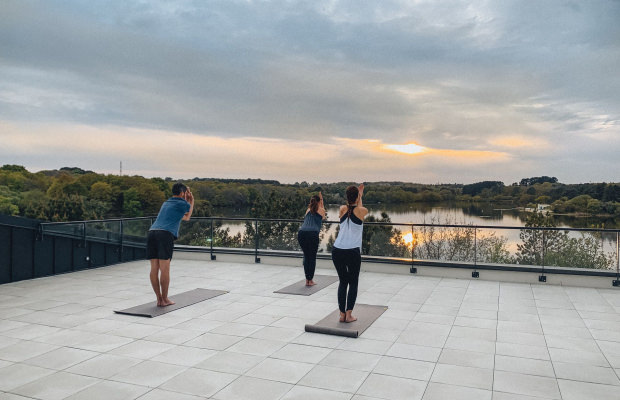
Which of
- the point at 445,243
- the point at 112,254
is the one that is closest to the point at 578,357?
the point at 445,243

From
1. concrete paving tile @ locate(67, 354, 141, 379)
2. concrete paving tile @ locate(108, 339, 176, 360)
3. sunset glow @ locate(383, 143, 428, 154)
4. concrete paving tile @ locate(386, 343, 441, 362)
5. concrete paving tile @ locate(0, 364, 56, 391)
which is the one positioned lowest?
concrete paving tile @ locate(386, 343, 441, 362)

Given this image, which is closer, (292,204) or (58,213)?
(292,204)

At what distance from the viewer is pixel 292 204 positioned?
36.2 meters

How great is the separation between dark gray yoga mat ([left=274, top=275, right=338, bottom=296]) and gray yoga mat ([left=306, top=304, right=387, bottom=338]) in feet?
3.97

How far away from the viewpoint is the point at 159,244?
5.45 metres

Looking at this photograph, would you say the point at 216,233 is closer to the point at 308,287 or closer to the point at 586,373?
the point at 308,287

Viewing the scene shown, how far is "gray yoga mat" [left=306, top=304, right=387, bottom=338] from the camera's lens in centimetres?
452

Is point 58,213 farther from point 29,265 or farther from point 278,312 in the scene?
point 278,312

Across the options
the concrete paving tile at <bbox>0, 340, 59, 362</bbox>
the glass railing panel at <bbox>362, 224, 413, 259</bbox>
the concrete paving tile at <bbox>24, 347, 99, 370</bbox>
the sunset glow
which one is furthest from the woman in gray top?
the sunset glow

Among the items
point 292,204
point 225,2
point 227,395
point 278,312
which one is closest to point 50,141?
point 292,204

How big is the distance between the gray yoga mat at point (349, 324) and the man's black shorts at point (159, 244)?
83.7 inches

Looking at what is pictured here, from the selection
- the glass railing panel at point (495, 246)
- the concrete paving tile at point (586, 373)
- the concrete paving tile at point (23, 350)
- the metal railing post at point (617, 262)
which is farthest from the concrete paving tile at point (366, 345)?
the metal railing post at point (617, 262)

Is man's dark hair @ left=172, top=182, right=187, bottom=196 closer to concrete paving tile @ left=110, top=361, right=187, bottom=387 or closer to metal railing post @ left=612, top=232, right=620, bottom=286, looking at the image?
concrete paving tile @ left=110, top=361, right=187, bottom=387

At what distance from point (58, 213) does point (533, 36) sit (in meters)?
60.8
